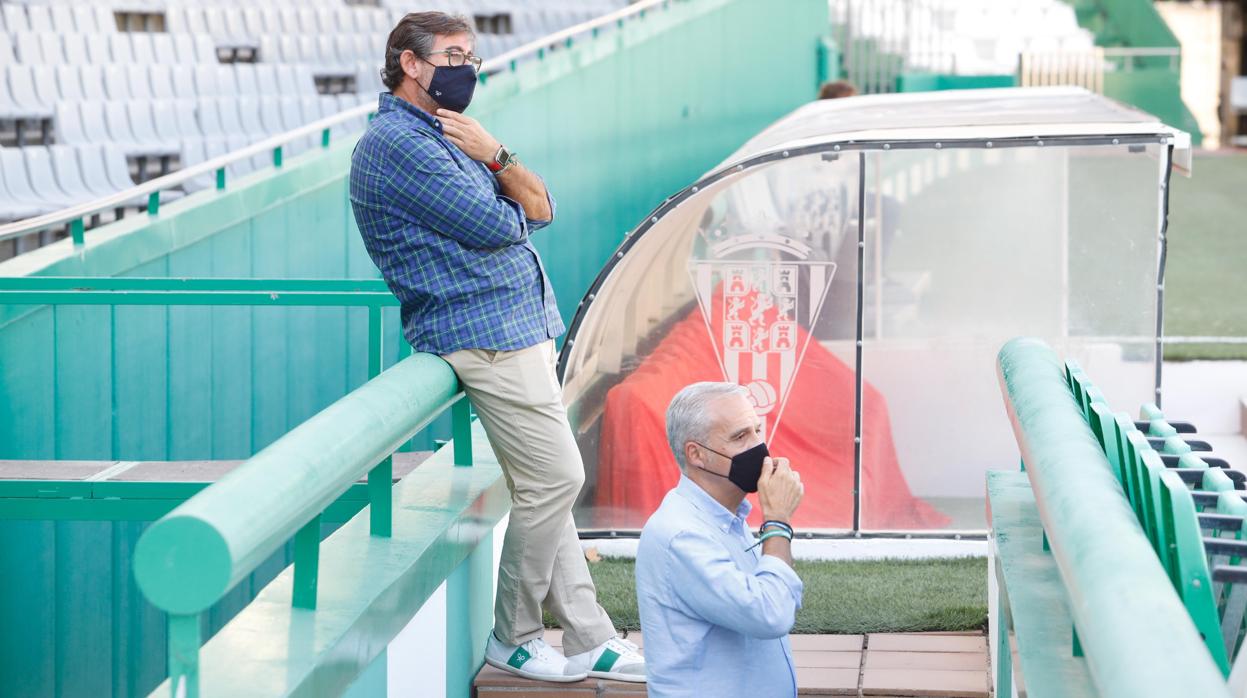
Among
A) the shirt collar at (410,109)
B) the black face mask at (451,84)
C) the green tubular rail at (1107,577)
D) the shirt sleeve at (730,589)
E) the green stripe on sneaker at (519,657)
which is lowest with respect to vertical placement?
the green stripe on sneaker at (519,657)

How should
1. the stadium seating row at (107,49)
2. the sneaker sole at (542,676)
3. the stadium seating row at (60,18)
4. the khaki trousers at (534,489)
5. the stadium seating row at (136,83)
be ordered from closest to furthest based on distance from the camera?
the khaki trousers at (534,489)
the sneaker sole at (542,676)
the stadium seating row at (136,83)
the stadium seating row at (107,49)
the stadium seating row at (60,18)

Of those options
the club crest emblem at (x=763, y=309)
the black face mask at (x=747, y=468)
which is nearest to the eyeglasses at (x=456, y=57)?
the black face mask at (x=747, y=468)

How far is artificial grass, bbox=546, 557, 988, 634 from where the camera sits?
15.8ft

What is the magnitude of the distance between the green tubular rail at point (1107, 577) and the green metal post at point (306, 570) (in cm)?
115

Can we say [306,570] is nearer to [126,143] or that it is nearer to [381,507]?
[381,507]

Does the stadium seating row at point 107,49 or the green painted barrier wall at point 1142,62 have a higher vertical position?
the green painted barrier wall at point 1142,62

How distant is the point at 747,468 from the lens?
2.83 m

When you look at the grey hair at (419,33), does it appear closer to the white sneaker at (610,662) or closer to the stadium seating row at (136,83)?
the white sneaker at (610,662)

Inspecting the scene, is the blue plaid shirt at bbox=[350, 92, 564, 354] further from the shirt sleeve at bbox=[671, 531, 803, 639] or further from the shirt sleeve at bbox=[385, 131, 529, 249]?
the shirt sleeve at bbox=[671, 531, 803, 639]

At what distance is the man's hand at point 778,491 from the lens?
2.81 m

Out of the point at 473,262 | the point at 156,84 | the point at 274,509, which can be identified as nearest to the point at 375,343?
the point at 473,262

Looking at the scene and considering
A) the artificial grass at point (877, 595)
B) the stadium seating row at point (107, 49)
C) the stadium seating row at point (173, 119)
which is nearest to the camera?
the artificial grass at point (877, 595)

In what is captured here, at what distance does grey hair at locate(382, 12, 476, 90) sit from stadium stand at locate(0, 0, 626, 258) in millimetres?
5473

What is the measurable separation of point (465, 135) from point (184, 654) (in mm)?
1640
